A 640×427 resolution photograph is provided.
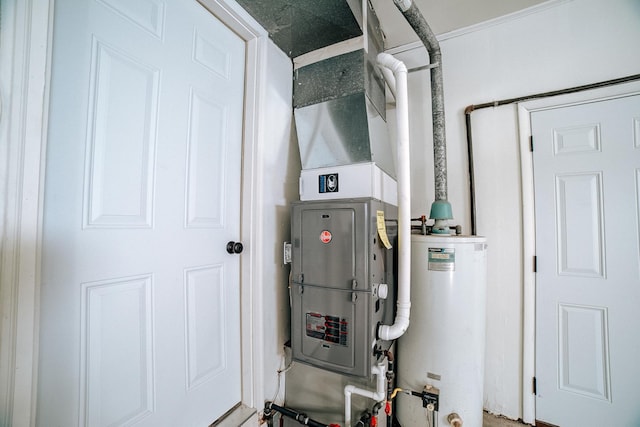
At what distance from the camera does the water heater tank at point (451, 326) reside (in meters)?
1.19

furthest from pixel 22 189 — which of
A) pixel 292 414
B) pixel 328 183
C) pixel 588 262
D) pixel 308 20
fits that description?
pixel 588 262

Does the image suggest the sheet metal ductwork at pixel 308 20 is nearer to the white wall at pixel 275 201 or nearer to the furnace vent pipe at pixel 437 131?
the white wall at pixel 275 201

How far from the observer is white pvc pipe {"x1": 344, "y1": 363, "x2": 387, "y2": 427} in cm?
111

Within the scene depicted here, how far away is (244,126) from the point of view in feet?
4.16

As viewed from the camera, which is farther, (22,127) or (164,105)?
(164,105)

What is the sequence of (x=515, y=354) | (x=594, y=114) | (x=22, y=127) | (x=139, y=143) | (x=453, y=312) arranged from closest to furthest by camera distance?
1. (x=22, y=127)
2. (x=139, y=143)
3. (x=453, y=312)
4. (x=594, y=114)
5. (x=515, y=354)

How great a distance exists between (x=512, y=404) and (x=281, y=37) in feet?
8.36

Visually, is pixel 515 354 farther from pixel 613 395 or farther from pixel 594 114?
pixel 594 114

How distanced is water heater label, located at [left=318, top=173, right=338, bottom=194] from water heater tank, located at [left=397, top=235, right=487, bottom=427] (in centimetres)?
56

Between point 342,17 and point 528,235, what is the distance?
1.62 metres

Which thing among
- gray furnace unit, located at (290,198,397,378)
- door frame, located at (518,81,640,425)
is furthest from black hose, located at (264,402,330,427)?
door frame, located at (518,81,640,425)

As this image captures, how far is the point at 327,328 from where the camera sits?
1.11 meters

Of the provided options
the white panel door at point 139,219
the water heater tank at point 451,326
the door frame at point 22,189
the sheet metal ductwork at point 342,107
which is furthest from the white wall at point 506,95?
the door frame at point 22,189

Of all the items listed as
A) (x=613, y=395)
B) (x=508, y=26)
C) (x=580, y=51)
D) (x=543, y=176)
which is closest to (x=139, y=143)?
(x=543, y=176)
